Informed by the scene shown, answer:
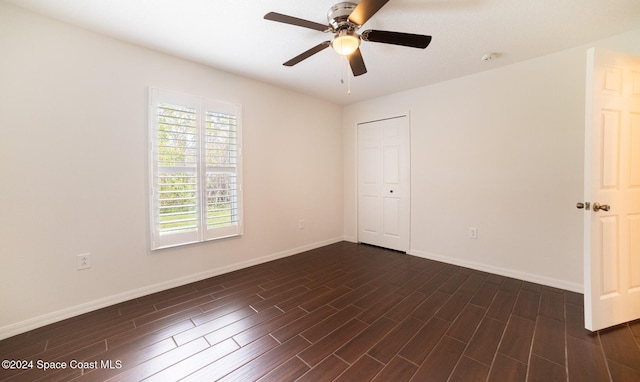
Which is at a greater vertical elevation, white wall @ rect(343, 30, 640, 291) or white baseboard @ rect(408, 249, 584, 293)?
white wall @ rect(343, 30, 640, 291)

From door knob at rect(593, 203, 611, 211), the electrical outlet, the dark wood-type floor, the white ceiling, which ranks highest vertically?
the white ceiling

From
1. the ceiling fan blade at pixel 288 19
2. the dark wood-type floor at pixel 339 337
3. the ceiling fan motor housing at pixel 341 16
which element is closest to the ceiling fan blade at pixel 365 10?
the ceiling fan motor housing at pixel 341 16

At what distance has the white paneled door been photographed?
3.82 m

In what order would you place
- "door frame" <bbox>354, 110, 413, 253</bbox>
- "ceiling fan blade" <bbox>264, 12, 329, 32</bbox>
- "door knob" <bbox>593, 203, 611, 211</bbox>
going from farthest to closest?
"door frame" <bbox>354, 110, 413, 253</bbox>
"door knob" <bbox>593, 203, 611, 211</bbox>
"ceiling fan blade" <bbox>264, 12, 329, 32</bbox>

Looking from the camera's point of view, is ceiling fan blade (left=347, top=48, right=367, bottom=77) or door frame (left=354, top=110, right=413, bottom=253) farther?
door frame (left=354, top=110, right=413, bottom=253)

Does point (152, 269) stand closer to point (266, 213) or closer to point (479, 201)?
point (266, 213)

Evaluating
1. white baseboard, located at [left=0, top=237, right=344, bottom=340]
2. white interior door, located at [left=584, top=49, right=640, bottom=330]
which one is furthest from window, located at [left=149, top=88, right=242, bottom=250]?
white interior door, located at [left=584, top=49, right=640, bottom=330]

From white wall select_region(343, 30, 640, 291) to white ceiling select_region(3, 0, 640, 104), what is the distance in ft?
1.01

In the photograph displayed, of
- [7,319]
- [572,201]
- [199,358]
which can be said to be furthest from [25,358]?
[572,201]

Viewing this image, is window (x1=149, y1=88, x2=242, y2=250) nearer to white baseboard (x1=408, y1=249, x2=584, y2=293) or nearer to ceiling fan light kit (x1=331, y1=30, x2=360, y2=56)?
ceiling fan light kit (x1=331, y1=30, x2=360, y2=56)

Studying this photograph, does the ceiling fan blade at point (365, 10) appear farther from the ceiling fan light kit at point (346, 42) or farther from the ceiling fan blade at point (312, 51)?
the ceiling fan blade at point (312, 51)

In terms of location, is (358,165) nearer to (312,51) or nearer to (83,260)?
(312,51)

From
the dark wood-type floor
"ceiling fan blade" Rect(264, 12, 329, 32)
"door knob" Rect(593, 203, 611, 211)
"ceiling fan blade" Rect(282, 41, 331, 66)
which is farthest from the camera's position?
"ceiling fan blade" Rect(282, 41, 331, 66)

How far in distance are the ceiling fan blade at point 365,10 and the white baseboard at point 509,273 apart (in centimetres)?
310
